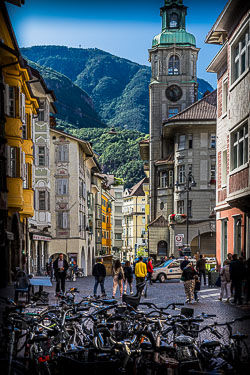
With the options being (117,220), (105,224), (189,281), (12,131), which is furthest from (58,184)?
(117,220)

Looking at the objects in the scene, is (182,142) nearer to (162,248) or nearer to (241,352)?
(162,248)

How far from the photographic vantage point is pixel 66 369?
22.9ft

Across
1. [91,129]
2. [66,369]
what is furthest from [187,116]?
[66,369]

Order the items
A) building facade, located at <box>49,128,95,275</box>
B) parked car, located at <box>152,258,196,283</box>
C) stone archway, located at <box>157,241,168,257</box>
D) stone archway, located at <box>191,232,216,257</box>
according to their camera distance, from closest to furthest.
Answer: parked car, located at <box>152,258,196,283</box>
stone archway, located at <box>191,232,216,257</box>
building facade, located at <box>49,128,95,275</box>
stone archway, located at <box>157,241,168,257</box>

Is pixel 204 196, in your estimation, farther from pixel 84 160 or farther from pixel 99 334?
pixel 99 334

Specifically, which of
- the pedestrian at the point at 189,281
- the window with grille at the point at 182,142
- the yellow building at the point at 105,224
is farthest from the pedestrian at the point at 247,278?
the yellow building at the point at 105,224

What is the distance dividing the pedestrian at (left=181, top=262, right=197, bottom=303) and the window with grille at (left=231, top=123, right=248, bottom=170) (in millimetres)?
15816

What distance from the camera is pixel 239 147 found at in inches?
302

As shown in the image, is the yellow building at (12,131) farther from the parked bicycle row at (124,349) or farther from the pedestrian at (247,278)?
the pedestrian at (247,278)

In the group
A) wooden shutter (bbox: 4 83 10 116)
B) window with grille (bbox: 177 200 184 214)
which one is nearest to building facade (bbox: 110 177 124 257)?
window with grille (bbox: 177 200 184 214)

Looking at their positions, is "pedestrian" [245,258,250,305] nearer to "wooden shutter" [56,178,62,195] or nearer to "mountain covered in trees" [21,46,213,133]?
"mountain covered in trees" [21,46,213,133]

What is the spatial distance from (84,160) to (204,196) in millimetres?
12313

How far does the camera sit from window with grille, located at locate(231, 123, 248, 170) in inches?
293

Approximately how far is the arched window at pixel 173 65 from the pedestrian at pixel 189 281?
60506mm
